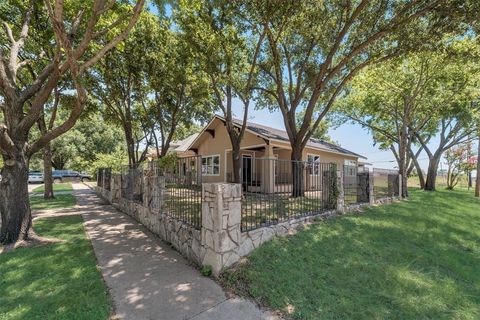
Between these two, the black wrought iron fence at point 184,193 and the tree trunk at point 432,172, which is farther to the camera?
the tree trunk at point 432,172

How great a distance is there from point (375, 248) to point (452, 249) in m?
2.08

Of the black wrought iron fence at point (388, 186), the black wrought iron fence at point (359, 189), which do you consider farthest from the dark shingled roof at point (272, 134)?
the black wrought iron fence at point (359, 189)

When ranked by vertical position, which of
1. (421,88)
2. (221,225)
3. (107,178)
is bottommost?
(221,225)

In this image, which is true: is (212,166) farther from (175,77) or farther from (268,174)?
(268,174)

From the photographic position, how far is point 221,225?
432 centimetres

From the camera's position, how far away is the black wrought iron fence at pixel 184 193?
17.5ft

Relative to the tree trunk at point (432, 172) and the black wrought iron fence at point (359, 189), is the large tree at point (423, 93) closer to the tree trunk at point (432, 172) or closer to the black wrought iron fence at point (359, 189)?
the tree trunk at point (432, 172)

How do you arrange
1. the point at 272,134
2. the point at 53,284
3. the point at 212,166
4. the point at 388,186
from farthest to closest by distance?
the point at 212,166 < the point at 272,134 < the point at 388,186 < the point at 53,284

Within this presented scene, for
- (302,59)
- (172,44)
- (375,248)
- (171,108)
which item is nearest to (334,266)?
(375,248)

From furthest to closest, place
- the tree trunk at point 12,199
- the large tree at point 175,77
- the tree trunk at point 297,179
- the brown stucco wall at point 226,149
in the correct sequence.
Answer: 1. the brown stucco wall at point 226,149
2. the large tree at point 175,77
3. the tree trunk at point 297,179
4. the tree trunk at point 12,199

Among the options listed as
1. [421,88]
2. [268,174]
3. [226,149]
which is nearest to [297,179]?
[268,174]

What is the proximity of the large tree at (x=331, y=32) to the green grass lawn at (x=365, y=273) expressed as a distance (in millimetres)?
2153

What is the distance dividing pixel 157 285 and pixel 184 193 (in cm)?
217

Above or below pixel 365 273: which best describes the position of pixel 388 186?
above
